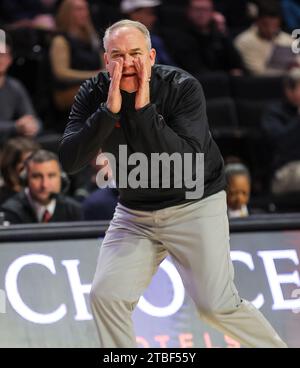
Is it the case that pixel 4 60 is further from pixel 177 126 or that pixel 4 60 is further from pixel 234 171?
pixel 177 126

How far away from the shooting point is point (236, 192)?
6633 millimetres

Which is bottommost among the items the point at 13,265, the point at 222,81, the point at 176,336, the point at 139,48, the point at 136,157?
the point at 176,336

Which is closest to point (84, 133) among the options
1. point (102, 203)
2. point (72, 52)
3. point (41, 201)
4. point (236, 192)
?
point (41, 201)

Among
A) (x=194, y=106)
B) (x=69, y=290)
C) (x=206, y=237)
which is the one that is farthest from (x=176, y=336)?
(x=194, y=106)

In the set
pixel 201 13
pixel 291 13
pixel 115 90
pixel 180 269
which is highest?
pixel 291 13

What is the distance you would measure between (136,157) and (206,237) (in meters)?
0.47

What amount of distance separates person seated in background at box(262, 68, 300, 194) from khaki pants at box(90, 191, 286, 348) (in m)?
3.00

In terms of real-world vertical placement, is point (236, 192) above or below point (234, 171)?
below

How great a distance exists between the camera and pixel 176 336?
527 centimetres

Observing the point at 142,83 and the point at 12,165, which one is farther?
the point at 12,165

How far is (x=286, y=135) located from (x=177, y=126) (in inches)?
152

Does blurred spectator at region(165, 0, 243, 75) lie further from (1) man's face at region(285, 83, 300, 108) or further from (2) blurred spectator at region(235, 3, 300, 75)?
(1) man's face at region(285, 83, 300, 108)

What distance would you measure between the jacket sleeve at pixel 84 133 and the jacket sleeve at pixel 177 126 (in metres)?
0.13

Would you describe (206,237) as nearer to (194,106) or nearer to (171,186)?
(171,186)
